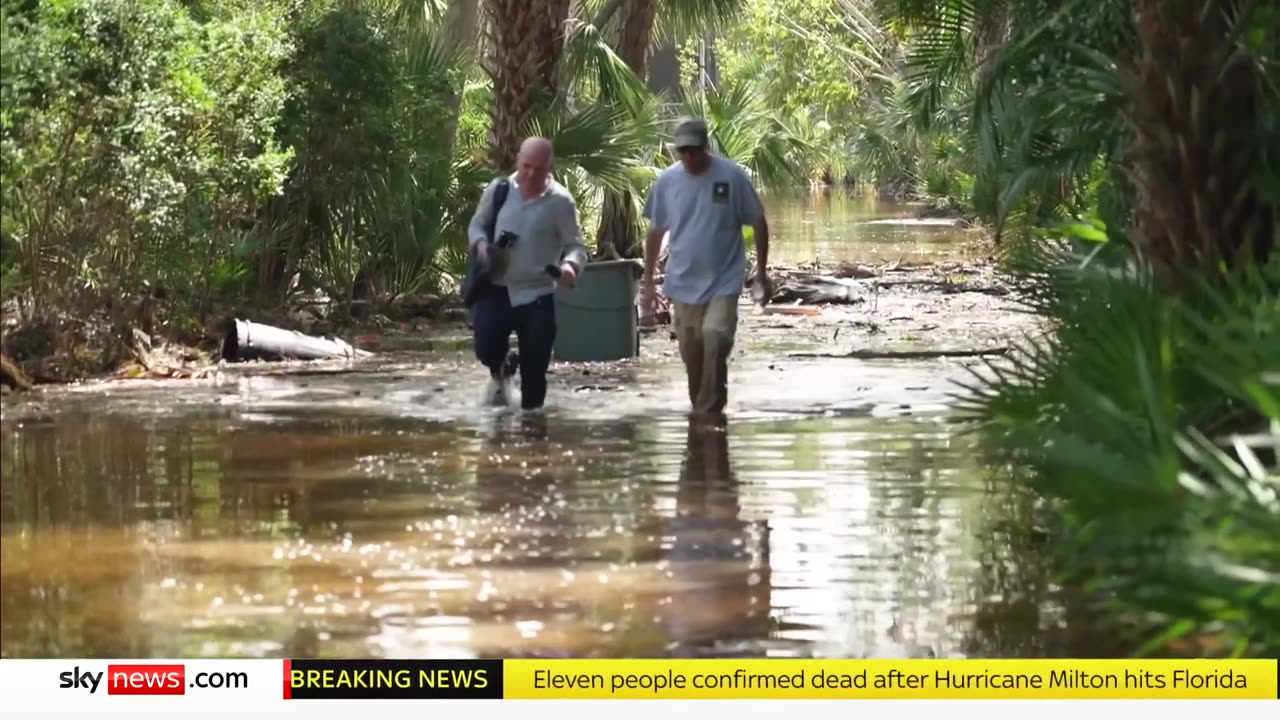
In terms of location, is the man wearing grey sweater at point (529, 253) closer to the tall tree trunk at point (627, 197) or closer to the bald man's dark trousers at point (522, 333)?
the bald man's dark trousers at point (522, 333)

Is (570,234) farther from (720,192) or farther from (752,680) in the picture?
(752,680)

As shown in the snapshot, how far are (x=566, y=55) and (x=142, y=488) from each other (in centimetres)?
1452

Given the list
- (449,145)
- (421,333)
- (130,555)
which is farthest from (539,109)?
(130,555)

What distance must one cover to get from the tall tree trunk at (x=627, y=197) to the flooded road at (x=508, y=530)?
10.5 metres

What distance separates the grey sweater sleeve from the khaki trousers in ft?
1.94

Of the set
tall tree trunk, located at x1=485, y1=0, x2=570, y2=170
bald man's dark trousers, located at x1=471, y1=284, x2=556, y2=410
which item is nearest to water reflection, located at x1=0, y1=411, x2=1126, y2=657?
bald man's dark trousers, located at x1=471, y1=284, x2=556, y2=410

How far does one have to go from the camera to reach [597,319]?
51.2 feet

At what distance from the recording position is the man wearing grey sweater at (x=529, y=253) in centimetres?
1217

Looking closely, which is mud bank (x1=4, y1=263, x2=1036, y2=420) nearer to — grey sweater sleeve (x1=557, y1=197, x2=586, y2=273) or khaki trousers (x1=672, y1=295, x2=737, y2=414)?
khaki trousers (x1=672, y1=295, x2=737, y2=414)

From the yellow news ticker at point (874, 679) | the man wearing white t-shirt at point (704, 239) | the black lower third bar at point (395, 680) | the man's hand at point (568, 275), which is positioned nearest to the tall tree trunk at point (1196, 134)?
the man wearing white t-shirt at point (704, 239)

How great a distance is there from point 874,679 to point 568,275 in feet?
20.2

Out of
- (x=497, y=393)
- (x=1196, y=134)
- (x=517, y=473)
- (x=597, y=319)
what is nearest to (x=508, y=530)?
(x=517, y=473)

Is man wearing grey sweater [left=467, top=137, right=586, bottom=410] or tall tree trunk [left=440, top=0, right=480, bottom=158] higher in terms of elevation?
tall tree trunk [left=440, top=0, right=480, bottom=158]

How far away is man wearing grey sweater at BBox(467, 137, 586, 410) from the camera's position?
39.9 feet
